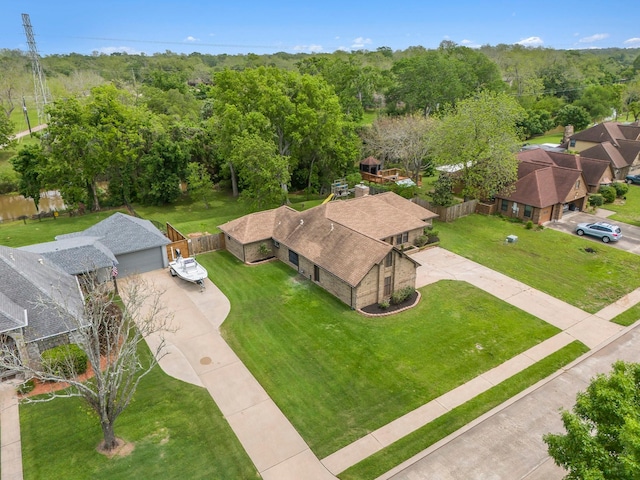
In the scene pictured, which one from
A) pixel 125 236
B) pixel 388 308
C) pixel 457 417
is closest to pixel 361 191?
pixel 388 308

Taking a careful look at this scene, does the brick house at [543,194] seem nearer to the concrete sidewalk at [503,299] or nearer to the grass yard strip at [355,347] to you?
the concrete sidewalk at [503,299]

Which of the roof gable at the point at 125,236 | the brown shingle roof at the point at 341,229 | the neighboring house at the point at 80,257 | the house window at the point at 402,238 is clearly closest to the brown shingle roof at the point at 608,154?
the brown shingle roof at the point at 341,229

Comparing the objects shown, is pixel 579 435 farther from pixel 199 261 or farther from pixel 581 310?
pixel 199 261

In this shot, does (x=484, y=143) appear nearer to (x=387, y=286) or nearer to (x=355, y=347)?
(x=387, y=286)

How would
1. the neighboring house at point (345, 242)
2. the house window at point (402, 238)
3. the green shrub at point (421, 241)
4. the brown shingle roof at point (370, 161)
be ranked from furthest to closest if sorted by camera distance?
the brown shingle roof at point (370, 161)
the green shrub at point (421, 241)
the house window at point (402, 238)
the neighboring house at point (345, 242)

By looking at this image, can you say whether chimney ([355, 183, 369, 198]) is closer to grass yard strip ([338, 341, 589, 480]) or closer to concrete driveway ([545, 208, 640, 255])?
concrete driveway ([545, 208, 640, 255])

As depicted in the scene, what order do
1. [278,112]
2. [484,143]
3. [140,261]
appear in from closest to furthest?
[140,261] < [484,143] < [278,112]
